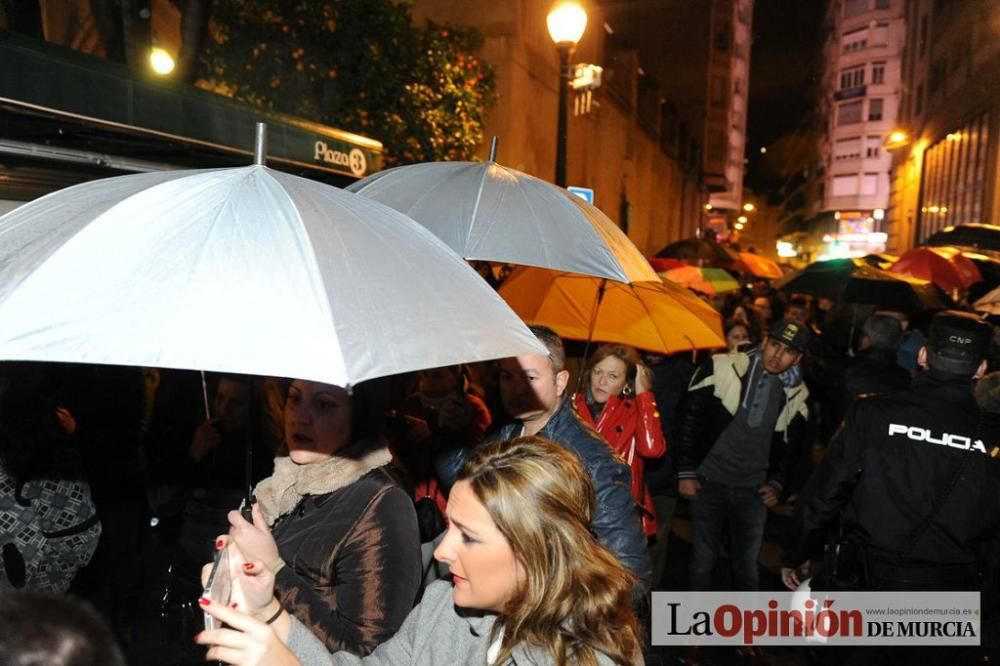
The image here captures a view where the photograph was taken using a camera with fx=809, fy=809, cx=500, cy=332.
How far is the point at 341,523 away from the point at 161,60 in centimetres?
775

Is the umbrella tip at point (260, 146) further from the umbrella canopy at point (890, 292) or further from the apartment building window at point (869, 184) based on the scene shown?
the apartment building window at point (869, 184)

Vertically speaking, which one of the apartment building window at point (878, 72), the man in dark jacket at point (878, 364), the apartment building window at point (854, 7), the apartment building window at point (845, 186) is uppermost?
the apartment building window at point (854, 7)

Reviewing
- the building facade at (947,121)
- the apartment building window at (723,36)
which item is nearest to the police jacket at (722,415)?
the building facade at (947,121)

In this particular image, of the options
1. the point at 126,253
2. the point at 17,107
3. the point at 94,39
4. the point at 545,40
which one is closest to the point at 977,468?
the point at 126,253

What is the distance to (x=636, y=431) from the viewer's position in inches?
192

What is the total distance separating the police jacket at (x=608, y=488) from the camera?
2.99 m

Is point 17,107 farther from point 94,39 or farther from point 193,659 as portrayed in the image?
point 94,39

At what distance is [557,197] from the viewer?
392 centimetres

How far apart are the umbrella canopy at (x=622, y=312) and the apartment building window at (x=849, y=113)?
290 feet

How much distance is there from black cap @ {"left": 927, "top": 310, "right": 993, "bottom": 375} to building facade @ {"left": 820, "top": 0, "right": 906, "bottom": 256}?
77.2 meters

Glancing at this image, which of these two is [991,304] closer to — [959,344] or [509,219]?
[959,344]

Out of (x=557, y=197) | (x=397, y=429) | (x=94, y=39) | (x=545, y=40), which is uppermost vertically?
(x=545, y=40)

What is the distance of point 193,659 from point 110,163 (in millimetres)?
3707

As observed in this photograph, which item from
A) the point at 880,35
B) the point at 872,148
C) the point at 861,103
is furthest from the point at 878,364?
the point at 872,148
